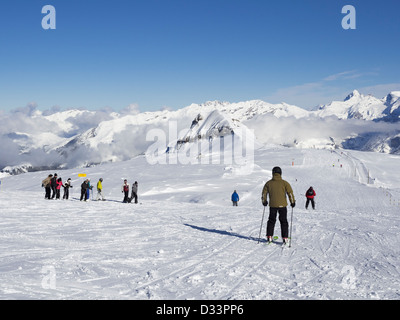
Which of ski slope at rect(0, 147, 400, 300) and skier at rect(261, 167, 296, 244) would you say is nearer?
ski slope at rect(0, 147, 400, 300)

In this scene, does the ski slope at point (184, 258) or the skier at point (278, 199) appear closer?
the ski slope at point (184, 258)

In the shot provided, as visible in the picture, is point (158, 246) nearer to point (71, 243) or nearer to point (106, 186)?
point (71, 243)

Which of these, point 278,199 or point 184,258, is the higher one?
point 278,199

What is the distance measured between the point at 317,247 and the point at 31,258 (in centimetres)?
748

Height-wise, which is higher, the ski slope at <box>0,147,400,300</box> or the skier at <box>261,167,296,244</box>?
the skier at <box>261,167,296,244</box>

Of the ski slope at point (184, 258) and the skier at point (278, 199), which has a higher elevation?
the skier at point (278, 199)

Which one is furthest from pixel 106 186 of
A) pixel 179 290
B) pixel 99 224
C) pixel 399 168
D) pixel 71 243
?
pixel 399 168

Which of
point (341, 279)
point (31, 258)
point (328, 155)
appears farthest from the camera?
point (328, 155)

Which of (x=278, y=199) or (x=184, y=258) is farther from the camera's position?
(x=278, y=199)
